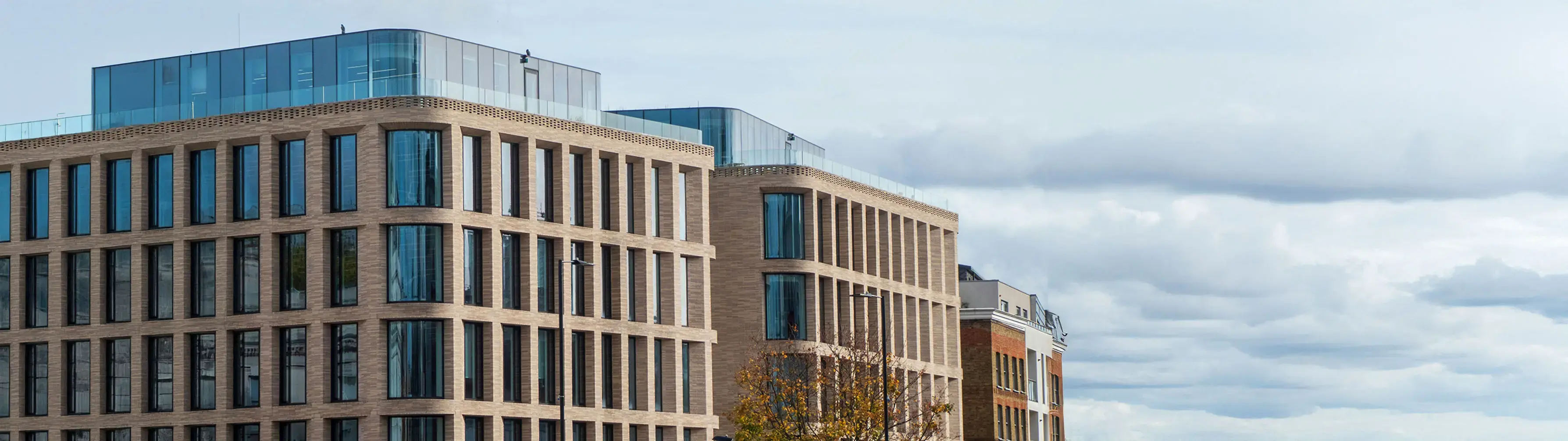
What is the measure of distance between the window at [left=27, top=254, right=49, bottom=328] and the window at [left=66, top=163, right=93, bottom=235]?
182 cm

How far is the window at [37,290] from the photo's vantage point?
3302 inches

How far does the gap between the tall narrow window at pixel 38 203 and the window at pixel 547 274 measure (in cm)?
1800

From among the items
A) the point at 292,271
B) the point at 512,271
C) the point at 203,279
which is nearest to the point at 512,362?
the point at 512,271

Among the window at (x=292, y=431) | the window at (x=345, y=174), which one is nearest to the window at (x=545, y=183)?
the window at (x=345, y=174)

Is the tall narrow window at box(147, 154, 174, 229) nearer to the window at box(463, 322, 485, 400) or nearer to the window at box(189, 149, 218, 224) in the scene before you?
the window at box(189, 149, 218, 224)

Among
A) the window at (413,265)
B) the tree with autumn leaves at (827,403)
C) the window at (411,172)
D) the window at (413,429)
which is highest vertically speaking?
the window at (411,172)

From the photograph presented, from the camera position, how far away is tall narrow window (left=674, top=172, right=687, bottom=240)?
86.5m

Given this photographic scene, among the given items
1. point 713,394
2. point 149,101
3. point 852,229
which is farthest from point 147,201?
point 852,229

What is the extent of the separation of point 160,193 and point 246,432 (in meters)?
8.97

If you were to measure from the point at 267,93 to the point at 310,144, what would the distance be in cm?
346

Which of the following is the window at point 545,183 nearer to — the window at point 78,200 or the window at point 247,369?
the window at point 247,369

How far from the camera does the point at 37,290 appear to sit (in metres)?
84.2

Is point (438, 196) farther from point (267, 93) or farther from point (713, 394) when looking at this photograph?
point (713, 394)

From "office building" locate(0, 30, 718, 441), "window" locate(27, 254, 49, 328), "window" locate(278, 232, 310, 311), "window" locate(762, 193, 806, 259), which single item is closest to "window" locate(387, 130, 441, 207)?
"office building" locate(0, 30, 718, 441)
